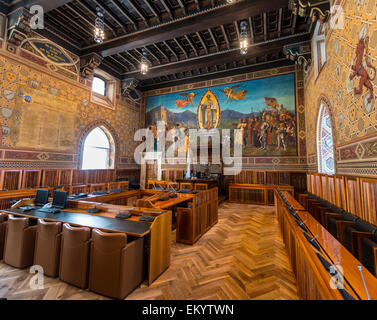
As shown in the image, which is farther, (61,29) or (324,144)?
(61,29)

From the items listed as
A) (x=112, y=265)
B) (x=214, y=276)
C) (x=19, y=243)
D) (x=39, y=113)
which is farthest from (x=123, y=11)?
(x=214, y=276)

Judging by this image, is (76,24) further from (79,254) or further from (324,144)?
(324,144)

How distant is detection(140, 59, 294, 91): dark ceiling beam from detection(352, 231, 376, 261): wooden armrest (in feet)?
29.1

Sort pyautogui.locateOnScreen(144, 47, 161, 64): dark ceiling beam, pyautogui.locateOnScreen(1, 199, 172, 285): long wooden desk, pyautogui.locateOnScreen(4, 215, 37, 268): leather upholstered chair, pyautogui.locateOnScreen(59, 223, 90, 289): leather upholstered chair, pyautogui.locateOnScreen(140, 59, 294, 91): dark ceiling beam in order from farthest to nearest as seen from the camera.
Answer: pyautogui.locateOnScreen(140, 59, 294, 91): dark ceiling beam < pyautogui.locateOnScreen(144, 47, 161, 64): dark ceiling beam < pyautogui.locateOnScreen(4, 215, 37, 268): leather upholstered chair < pyautogui.locateOnScreen(1, 199, 172, 285): long wooden desk < pyautogui.locateOnScreen(59, 223, 90, 289): leather upholstered chair

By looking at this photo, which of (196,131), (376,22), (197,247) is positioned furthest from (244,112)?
(197,247)

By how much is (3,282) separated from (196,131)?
9231 mm

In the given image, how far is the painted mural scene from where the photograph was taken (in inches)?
333

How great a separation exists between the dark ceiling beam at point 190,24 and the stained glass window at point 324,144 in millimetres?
3755

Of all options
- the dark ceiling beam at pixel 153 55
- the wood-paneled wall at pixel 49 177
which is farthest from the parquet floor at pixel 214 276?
the dark ceiling beam at pixel 153 55

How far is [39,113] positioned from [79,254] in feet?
21.0

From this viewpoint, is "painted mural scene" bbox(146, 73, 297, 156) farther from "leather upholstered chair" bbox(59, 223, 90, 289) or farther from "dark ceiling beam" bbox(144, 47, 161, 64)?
"leather upholstered chair" bbox(59, 223, 90, 289)

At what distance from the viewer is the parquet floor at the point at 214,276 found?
236 cm

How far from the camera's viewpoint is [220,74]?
32.6 feet

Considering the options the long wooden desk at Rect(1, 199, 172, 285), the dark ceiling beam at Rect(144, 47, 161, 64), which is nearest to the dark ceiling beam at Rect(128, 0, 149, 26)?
the dark ceiling beam at Rect(144, 47, 161, 64)
